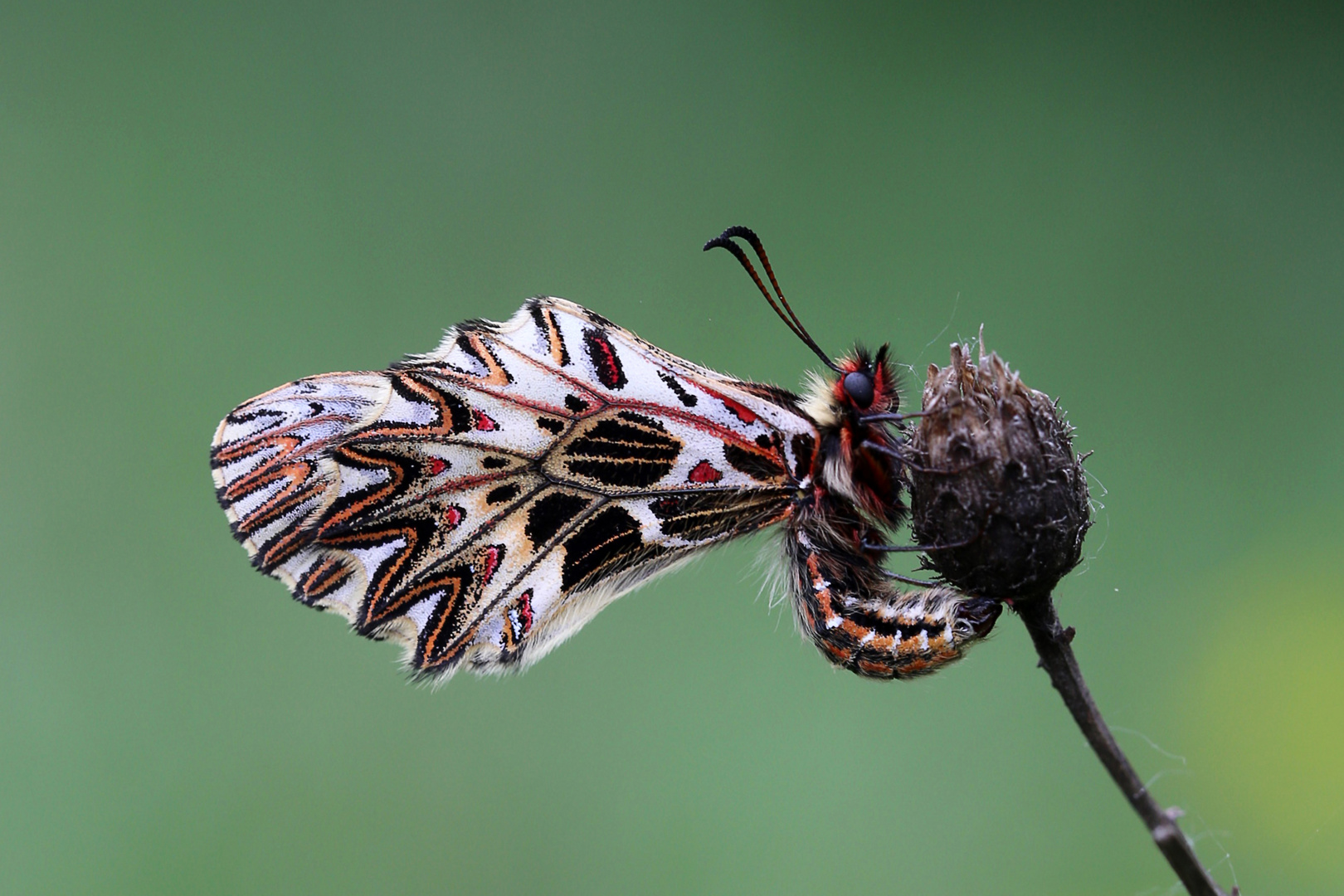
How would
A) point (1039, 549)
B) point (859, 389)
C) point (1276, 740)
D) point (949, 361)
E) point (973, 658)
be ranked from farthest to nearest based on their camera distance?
point (973, 658)
point (1276, 740)
point (859, 389)
point (949, 361)
point (1039, 549)

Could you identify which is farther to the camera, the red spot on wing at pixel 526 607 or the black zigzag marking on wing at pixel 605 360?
the red spot on wing at pixel 526 607

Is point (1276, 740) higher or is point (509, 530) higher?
point (509, 530)

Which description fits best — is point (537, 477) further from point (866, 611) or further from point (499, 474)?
point (866, 611)

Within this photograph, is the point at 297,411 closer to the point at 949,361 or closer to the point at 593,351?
the point at 593,351

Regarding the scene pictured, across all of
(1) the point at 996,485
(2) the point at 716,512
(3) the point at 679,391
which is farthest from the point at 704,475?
(1) the point at 996,485

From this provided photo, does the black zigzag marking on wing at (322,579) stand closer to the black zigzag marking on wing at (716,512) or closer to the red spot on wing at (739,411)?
the black zigzag marking on wing at (716,512)

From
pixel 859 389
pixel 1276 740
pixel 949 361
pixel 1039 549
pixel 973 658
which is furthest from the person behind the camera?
pixel 973 658

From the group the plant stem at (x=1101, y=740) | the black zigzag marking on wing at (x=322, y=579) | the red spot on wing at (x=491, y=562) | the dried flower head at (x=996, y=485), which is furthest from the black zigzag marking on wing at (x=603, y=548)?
the plant stem at (x=1101, y=740)

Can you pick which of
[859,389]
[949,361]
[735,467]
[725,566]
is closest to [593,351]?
[735,467]
